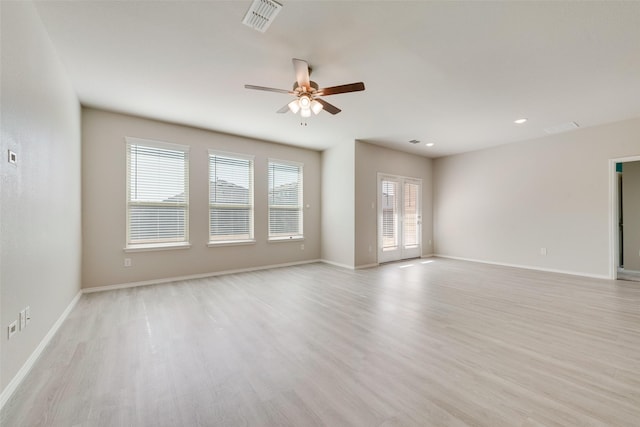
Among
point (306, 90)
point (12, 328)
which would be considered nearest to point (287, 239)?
point (306, 90)

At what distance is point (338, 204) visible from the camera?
6.23m

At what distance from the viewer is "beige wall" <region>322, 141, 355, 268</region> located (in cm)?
592

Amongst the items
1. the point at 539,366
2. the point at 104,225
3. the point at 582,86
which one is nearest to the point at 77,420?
the point at 539,366

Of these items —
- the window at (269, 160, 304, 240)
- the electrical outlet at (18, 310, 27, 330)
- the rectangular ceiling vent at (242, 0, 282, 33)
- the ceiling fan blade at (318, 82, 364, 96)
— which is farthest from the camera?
the window at (269, 160, 304, 240)

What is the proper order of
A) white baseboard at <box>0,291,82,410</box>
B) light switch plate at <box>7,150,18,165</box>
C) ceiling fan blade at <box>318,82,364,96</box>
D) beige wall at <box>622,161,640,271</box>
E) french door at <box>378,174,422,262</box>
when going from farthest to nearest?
french door at <box>378,174,422,262</box> → beige wall at <box>622,161,640,271</box> → ceiling fan blade at <box>318,82,364,96</box> → light switch plate at <box>7,150,18,165</box> → white baseboard at <box>0,291,82,410</box>

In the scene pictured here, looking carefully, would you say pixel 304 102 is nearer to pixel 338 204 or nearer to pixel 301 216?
pixel 338 204

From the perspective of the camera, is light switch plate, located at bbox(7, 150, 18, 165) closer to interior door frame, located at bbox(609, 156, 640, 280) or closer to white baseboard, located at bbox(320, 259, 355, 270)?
white baseboard, located at bbox(320, 259, 355, 270)

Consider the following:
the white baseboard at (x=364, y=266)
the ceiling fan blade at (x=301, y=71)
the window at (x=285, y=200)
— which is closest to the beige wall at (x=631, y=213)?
the white baseboard at (x=364, y=266)

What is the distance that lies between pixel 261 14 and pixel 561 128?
5720mm

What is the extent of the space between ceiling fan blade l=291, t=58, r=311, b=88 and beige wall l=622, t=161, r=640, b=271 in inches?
279

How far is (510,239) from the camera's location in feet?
19.9

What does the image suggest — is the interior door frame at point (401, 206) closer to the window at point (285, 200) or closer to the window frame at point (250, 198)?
the window at point (285, 200)

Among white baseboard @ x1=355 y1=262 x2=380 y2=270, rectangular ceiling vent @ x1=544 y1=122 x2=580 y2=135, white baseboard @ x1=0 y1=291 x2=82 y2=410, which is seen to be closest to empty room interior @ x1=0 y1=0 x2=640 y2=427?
white baseboard @ x1=0 y1=291 x2=82 y2=410

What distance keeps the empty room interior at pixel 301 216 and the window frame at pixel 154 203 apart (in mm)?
37
